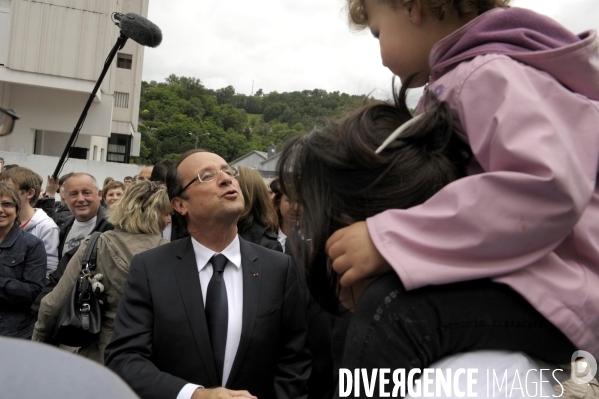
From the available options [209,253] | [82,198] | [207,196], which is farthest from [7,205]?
[209,253]

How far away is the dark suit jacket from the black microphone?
3401mm

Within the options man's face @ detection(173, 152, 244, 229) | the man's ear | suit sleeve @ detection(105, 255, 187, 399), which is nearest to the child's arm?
suit sleeve @ detection(105, 255, 187, 399)

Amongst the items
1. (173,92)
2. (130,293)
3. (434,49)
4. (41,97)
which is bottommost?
(130,293)

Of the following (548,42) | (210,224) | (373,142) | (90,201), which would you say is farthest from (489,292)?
(90,201)

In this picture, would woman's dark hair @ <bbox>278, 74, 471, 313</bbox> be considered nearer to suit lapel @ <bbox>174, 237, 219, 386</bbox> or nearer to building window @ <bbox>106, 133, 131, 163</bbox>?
suit lapel @ <bbox>174, 237, 219, 386</bbox>

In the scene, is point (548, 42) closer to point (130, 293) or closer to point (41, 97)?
point (130, 293)

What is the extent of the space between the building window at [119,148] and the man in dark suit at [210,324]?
41781 millimetres

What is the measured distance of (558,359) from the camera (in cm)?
120

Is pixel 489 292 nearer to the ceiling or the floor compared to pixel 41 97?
nearer to the floor

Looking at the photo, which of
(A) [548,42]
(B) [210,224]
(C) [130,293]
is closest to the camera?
(A) [548,42]

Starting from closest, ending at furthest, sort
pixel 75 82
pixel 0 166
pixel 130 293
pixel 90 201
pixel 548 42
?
1. pixel 548 42
2. pixel 130 293
3. pixel 90 201
4. pixel 0 166
5. pixel 75 82

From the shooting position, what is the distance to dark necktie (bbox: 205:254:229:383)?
9.73 ft

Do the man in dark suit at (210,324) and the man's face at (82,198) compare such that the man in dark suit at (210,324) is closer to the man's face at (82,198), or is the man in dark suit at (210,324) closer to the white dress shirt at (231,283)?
the white dress shirt at (231,283)

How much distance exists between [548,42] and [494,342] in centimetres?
68
